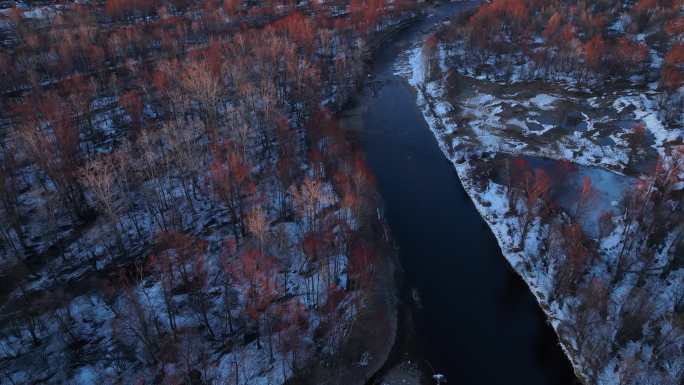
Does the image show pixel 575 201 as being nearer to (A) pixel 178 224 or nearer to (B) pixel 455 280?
(B) pixel 455 280

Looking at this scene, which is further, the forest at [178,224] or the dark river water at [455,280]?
the dark river water at [455,280]

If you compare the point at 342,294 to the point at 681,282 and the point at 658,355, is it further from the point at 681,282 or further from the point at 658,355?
the point at 681,282

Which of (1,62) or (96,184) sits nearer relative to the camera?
(96,184)

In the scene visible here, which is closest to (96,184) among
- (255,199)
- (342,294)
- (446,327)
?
(255,199)

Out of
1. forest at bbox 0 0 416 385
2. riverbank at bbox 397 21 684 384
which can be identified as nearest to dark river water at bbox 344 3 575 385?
riverbank at bbox 397 21 684 384

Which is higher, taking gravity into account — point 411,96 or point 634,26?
point 634,26

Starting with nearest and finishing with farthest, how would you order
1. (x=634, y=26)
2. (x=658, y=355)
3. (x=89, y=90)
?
1. (x=658, y=355)
2. (x=89, y=90)
3. (x=634, y=26)

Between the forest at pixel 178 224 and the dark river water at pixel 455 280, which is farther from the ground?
the forest at pixel 178 224

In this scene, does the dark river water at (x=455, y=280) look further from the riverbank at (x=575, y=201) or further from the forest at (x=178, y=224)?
the forest at (x=178, y=224)

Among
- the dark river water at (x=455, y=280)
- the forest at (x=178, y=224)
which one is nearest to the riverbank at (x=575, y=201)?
the dark river water at (x=455, y=280)
